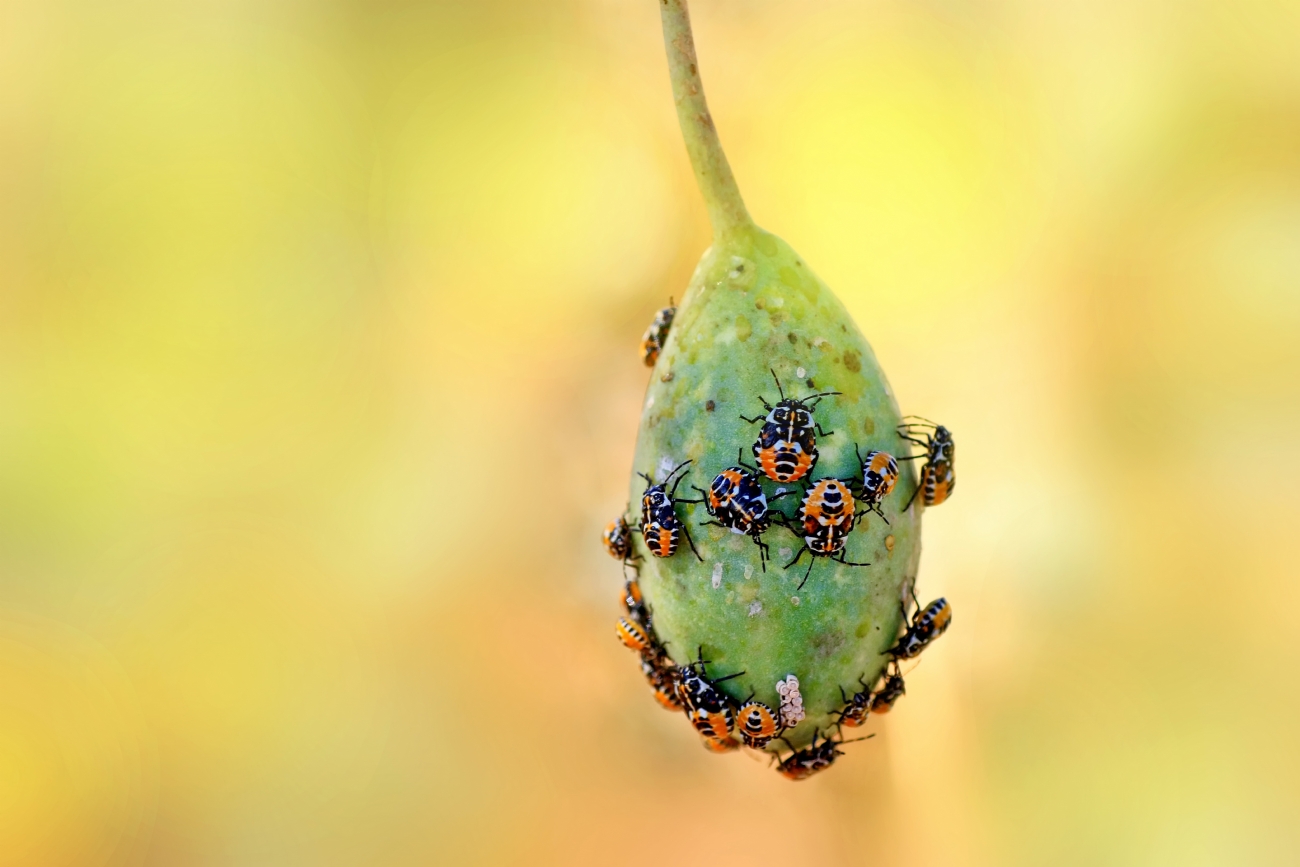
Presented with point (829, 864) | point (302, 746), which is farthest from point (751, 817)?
point (302, 746)

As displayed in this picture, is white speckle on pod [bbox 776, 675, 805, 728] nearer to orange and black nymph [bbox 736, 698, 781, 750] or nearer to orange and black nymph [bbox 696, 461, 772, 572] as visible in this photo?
orange and black nymph [bbox 736, 698, 781, 750]

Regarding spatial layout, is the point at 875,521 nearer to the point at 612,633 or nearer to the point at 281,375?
the point at 612,633

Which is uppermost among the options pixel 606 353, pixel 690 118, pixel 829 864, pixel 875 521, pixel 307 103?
pixel 307 103

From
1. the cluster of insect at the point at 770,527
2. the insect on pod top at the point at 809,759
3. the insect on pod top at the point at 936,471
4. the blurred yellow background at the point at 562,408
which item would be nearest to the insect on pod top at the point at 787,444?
the cluster of insect at the point at 770,527

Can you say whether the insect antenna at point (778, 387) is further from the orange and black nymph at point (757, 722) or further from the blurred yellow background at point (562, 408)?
the blurred yellow background at point (562, 408)

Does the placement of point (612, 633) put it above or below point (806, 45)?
below

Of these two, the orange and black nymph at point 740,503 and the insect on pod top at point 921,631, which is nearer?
the orange and black nymph at point 740,503

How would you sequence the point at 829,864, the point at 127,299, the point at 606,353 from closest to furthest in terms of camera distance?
the point at 127,299 < the point at 829,864 < the point at 606,353
